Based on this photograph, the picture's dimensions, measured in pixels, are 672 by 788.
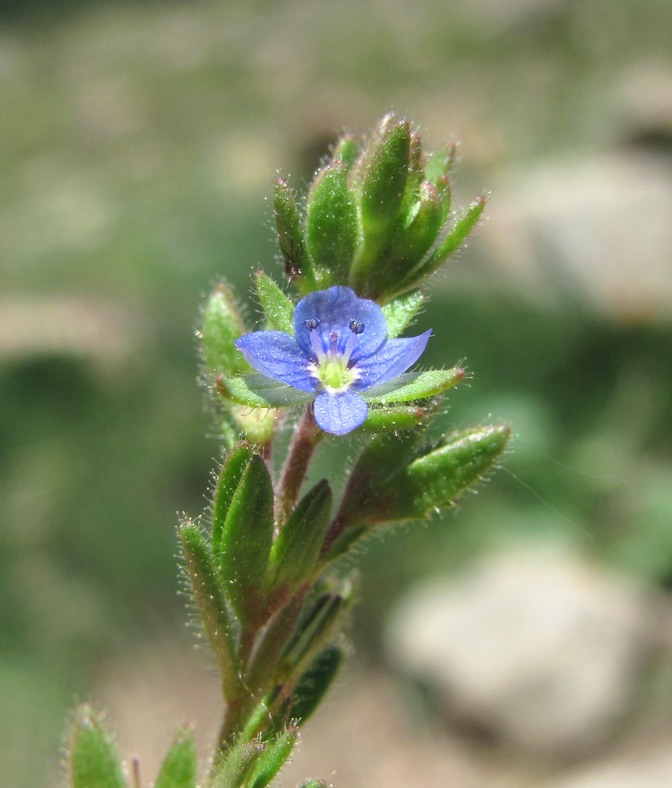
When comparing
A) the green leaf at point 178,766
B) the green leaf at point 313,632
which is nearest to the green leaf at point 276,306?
the green leaf at point 313,632

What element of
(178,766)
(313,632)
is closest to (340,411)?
(313,632)

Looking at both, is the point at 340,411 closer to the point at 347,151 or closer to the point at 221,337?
the point at 221,337

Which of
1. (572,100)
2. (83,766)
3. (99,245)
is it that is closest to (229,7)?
(572,100)

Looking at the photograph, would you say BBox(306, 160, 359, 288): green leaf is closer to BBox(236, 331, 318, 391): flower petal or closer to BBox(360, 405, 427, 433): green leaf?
BBox(236, 331, 318, 391): flower petal

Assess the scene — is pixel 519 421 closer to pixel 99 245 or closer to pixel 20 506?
pixel 20 506

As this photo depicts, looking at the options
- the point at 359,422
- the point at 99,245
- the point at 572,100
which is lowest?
the point at 359,422

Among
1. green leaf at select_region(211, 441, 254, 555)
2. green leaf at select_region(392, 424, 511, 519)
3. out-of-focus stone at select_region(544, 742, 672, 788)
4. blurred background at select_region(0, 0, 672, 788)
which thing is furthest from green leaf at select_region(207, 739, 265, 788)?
out-of-focus stone at select_region(544, 742, 672, 788)
